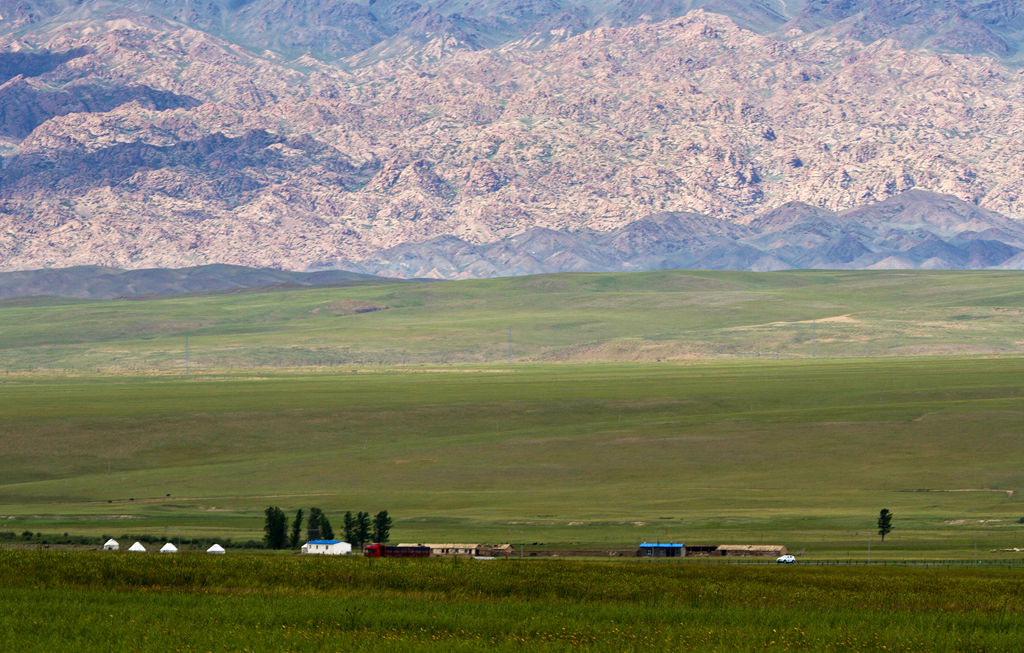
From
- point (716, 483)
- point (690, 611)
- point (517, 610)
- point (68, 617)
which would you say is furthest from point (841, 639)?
point (716, 483)

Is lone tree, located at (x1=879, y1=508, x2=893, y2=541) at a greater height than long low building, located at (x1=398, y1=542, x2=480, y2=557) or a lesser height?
greater

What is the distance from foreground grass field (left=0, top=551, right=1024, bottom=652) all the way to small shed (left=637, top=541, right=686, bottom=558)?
1361 inches

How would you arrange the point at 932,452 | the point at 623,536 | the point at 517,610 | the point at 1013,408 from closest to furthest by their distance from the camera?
the point at 517,610 → the point at 623,536 → the point at 932,452 → the point at 1013,408

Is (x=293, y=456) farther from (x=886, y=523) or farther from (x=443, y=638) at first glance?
(x=443, y=638)

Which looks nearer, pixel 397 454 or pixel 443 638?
pixel 443 638

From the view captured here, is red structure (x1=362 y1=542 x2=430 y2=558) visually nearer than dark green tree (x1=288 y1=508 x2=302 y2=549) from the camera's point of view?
Yes

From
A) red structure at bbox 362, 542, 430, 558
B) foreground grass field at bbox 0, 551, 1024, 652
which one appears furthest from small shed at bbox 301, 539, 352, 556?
foreground grass field at bbox 0, 551, 1024, 652

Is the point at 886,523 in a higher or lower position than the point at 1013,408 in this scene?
lower

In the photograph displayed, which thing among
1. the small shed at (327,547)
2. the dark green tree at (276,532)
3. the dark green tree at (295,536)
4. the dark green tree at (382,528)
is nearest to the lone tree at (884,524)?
the dark green tree at (382,528)

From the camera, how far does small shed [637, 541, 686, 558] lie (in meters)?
98.2

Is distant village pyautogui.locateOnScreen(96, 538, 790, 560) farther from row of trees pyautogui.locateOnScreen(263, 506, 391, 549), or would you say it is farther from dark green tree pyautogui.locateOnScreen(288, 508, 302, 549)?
dark green tree pyautogui.locateOnScreen(288, 508, 302, 549)

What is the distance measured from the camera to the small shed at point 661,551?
9819 cm

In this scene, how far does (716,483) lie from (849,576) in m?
87.7

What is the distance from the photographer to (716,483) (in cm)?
15612
